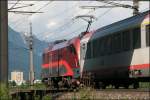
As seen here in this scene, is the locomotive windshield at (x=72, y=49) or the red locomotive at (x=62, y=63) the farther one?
the locomotive windshield at (x=72, y=49)

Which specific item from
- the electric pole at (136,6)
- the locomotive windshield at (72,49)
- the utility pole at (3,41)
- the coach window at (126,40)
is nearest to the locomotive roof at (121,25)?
the coach window at (126,40)

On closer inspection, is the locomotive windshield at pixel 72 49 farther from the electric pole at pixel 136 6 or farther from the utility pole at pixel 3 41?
the utility pole at pixel 3 41

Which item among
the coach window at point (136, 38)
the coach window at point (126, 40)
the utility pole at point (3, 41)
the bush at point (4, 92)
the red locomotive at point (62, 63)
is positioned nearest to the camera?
the bush at point (4, 92)

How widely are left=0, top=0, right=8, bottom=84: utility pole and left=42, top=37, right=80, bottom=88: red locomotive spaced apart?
10758 millimetres

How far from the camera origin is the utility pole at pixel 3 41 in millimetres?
23062

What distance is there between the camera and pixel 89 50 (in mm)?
31438

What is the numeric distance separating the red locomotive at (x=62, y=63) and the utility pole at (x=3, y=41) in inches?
424

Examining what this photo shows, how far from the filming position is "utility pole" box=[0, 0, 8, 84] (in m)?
23.1

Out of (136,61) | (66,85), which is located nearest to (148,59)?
(136,61)

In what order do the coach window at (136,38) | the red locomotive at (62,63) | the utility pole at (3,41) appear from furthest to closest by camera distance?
the red locomotive at (62,63)
the coach window at (136,38)
the utility pole at (3,41)

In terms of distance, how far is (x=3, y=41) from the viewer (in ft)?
76.0

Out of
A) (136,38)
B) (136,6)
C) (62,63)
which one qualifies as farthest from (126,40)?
(62,63)

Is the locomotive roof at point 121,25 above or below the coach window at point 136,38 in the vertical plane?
above

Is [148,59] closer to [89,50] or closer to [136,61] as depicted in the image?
[136,61]
